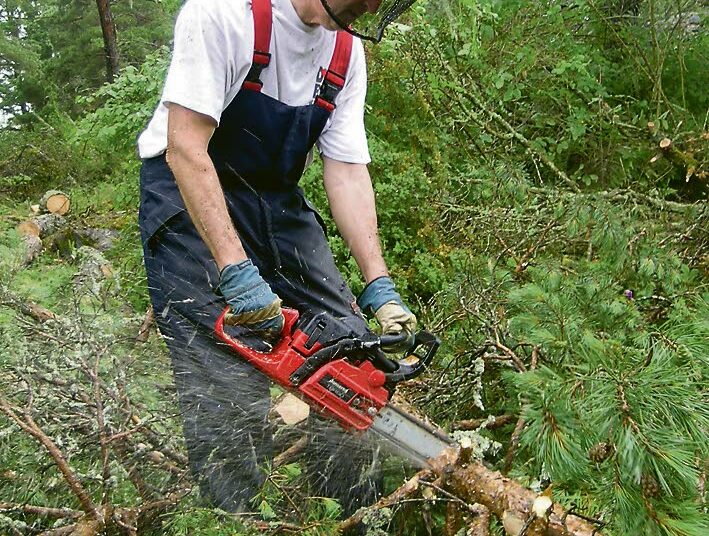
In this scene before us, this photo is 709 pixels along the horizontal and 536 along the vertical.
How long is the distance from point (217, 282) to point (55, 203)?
21.1 ft

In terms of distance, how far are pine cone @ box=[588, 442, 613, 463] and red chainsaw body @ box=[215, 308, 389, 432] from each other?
0.69 m

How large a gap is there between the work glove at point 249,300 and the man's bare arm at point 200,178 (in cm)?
5

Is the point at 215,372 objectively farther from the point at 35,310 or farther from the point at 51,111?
the point at 51,111

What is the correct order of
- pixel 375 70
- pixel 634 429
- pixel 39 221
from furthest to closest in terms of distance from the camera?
pixel 39 221, pixel 375 70, pixel 634 429

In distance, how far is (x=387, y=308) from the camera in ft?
8.31

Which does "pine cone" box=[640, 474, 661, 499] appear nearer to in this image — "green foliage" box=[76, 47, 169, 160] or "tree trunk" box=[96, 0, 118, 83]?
"green foliage" box=[76, 47, 169, 160]

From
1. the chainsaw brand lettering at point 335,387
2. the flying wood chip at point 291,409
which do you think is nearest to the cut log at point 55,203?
the flying wood chip at point 291,409

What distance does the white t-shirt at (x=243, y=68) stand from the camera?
7.03ft

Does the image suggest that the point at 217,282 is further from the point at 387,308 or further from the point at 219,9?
the point at 219,9

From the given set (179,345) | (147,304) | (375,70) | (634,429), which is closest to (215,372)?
(179,345)

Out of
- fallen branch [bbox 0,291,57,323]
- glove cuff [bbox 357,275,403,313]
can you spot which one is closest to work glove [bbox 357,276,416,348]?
glove cuff [bbox 357,275,403,313]

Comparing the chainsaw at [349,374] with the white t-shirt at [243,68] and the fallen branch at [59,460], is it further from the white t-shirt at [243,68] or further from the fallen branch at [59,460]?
the white t-shirt at [243,68]

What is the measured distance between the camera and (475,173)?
407 centimetres

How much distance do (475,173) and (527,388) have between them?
2.48m
